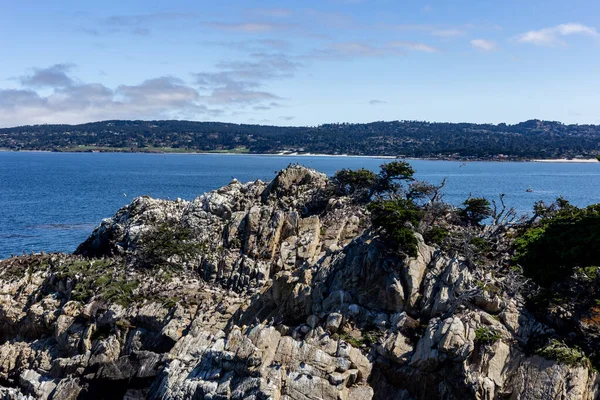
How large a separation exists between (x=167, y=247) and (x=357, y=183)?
58.7 feet

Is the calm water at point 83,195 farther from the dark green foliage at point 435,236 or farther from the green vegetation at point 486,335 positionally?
the green vegetation at point 486,335

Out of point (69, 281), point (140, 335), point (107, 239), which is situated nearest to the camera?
point (140, 335)

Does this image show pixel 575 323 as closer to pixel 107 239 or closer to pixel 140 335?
pixel 140 335

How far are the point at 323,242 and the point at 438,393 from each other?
57.0 feet

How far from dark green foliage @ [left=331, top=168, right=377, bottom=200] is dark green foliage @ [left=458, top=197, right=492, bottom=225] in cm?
870

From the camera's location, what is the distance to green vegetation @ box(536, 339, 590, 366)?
2456 centimetres

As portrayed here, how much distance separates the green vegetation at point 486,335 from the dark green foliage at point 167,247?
2405cm

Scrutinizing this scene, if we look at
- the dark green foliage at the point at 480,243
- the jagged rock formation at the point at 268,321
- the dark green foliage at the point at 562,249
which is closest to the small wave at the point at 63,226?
the jagged rock formation at the point at 268,321

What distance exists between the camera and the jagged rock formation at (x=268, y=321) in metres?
26.0

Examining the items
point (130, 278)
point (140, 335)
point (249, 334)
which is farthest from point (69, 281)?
point (249, 334)

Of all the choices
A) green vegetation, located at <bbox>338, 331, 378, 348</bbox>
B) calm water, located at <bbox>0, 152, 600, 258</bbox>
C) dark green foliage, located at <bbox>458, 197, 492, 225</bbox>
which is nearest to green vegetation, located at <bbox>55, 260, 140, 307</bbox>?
green vegetation, located at <bbox>338, 331, 378, 348</bbox>

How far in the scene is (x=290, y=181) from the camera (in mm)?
54031

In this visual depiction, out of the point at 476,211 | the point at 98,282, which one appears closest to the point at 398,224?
the point at 476,211

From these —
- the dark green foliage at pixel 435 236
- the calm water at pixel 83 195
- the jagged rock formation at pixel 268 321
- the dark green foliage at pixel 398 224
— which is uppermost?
the dark green foliage at pixel 398 224
